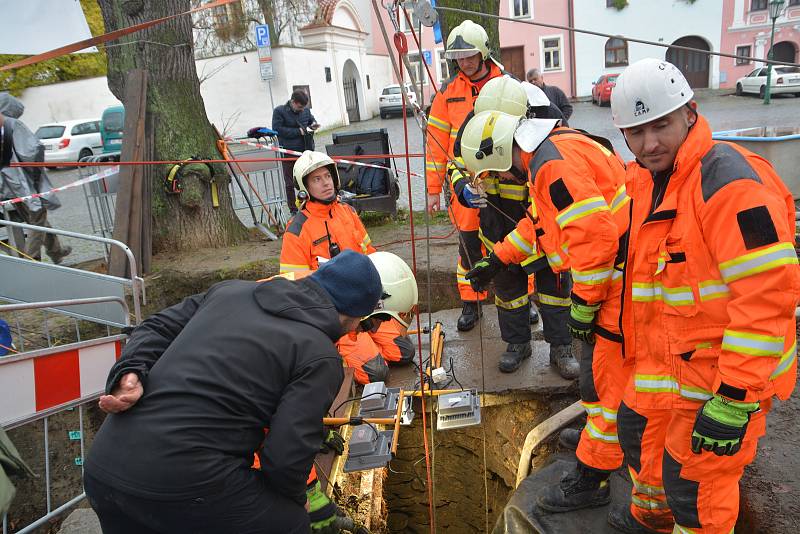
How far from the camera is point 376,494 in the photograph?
3998mm

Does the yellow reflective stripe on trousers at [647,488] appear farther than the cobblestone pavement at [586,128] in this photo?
No

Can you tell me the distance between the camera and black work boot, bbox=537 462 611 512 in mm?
2859

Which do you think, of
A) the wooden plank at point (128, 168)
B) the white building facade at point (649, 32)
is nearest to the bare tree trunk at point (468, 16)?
the wooden plank at point (128, 168)

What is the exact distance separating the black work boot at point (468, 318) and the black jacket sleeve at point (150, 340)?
2.95 meters

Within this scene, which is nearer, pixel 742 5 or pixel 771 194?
pixel 771 194

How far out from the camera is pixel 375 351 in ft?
14.8

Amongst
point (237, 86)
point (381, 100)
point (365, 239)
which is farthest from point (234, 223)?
point (381, 100)

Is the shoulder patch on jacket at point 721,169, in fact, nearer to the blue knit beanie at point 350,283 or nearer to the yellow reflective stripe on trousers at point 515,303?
the blue knit beanie at point 350,283

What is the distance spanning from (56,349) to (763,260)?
11.7ft

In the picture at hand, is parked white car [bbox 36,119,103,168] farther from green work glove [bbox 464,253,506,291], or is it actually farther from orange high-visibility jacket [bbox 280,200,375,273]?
green work glove [bbox 464,253,506,291]

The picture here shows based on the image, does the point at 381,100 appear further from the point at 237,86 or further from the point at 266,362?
the point at 266,362

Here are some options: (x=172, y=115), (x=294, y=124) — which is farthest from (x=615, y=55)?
(x=172, y=115)

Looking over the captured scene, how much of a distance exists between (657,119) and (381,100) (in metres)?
27.0

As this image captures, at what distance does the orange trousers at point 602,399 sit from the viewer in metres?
2.69
